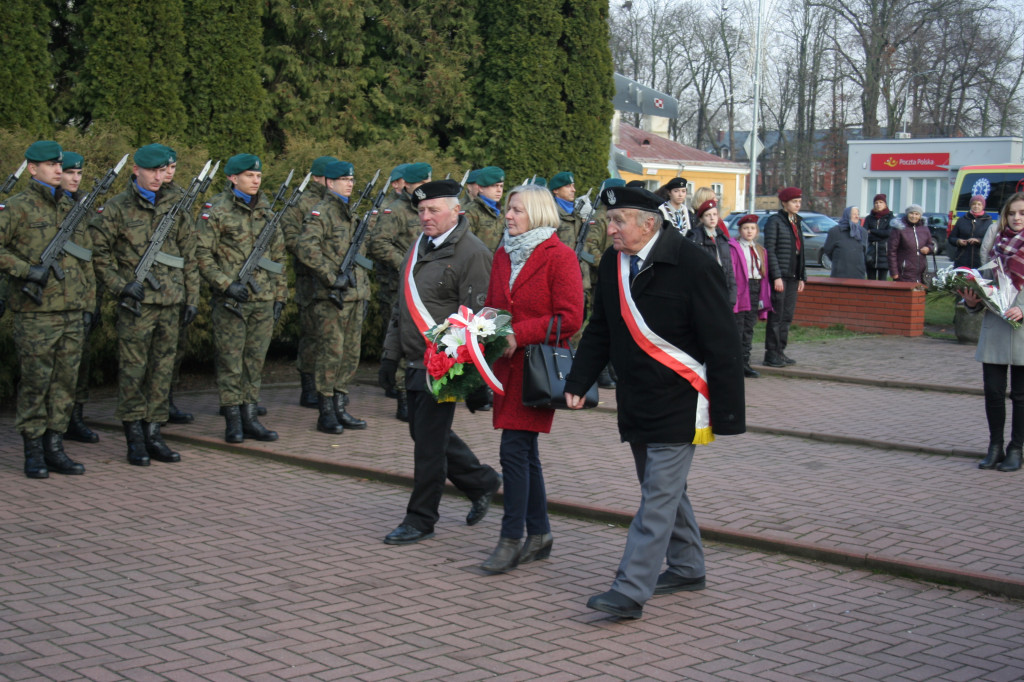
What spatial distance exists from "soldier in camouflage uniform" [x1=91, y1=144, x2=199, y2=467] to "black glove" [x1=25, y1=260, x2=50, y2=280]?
0.48 m

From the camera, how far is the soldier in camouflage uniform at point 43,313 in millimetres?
7777

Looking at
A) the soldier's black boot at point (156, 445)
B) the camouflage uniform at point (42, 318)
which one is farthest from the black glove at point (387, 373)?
the camouflage uniform at point (42, 318)

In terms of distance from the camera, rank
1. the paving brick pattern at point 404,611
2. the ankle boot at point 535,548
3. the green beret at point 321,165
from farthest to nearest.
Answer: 1. the green beret at point 321,165
2. the ankle boot at point 535,548
3. the paving brick pattern at point 404,611

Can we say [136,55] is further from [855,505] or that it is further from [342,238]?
[855,505]

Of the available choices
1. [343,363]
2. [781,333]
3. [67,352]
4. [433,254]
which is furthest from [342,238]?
[781,333]

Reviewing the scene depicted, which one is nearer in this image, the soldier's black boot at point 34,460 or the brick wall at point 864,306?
the soldier's black boot at point 34,460

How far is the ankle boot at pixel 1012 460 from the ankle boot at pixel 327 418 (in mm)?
5130

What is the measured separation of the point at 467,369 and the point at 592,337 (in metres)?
0.77

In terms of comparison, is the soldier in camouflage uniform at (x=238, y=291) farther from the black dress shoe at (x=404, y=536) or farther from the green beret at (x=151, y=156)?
the black dress shoe at (x=404, y=536)

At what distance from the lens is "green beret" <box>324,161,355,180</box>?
960 centimetres

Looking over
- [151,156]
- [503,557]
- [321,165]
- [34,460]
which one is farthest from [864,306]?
[34,460]

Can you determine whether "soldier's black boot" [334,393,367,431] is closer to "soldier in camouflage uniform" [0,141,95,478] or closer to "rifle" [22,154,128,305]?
"soldier in camouflage uniform" [0,141,95,478]

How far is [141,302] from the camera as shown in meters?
8.19

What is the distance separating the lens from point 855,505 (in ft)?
23.3
